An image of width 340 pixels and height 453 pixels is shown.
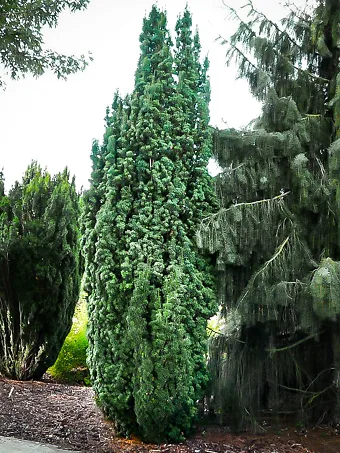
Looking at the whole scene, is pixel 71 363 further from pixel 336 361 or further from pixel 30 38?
pixel 30 38

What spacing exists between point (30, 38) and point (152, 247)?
4.51m

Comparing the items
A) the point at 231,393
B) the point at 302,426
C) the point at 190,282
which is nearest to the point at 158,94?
the point at 190,282

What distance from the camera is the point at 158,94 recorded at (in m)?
3.76

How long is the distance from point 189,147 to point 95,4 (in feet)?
13.6

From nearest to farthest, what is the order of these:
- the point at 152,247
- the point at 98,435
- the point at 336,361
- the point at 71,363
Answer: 1. the point at 152,247
2. the point at 98,435
3. the point at 336,361
4. the point at 71,363

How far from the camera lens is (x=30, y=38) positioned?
21.7ft

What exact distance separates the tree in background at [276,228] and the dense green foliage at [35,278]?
2.20 m

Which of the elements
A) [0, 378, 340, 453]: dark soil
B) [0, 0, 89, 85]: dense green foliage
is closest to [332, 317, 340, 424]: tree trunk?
[0, 378, 340, 453]: dark soil

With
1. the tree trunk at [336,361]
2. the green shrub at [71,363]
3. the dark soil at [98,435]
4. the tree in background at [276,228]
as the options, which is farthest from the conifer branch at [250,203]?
the green shrub at [71,363]

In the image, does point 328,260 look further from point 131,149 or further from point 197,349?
point 131,149

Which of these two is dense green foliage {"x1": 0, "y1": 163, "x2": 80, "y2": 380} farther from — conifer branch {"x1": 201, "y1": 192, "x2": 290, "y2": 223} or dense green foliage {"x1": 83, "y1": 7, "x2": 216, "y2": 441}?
conifer branch {"x1": 201, "y1": 192, "x2": 290, "y2": 223}

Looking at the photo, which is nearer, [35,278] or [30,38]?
[35,278]

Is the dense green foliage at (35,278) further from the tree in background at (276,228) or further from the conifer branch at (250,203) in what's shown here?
the conifer branch at (250,203)

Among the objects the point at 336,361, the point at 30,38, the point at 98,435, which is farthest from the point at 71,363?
the point at 30,38
